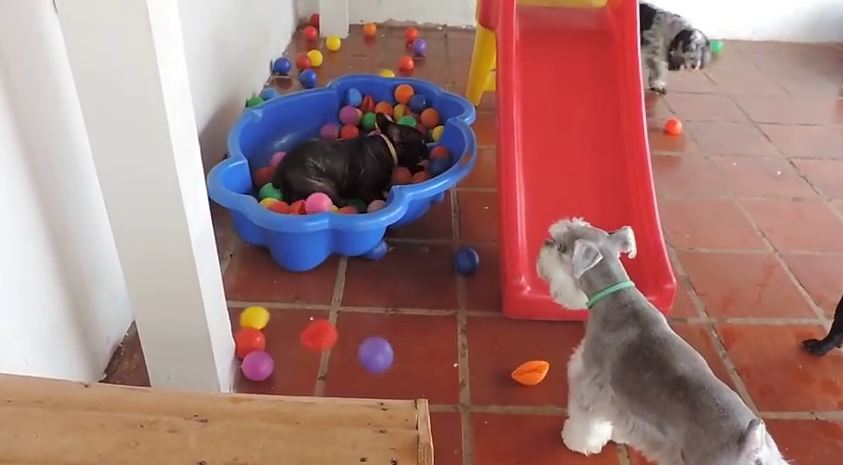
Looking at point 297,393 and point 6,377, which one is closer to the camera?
point 6,377

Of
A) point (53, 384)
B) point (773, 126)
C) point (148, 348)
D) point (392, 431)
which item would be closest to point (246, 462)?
point (392, 431)

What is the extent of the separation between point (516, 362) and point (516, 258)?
28 centimetres

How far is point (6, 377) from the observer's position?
3.64 ft

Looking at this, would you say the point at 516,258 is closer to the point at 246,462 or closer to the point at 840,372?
the point at 840,372

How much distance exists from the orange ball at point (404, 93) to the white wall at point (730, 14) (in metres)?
1.58

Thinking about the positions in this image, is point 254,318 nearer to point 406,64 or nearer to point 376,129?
point 376,129

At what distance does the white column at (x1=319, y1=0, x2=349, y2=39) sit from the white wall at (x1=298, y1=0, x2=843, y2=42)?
0.90 feet

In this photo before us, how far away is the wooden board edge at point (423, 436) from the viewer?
102 centimetres

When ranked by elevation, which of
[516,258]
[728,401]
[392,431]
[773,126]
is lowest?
[773,126]

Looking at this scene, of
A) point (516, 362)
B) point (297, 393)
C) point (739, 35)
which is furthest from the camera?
point (739, 35)

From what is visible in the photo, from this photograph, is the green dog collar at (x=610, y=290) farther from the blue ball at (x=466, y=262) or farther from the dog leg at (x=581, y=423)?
the blue ball at (x=466, y=262)

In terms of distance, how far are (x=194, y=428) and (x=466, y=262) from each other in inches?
52.4


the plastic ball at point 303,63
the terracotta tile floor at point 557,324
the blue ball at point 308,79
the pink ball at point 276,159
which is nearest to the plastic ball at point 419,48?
the plastic ball at point 303,63

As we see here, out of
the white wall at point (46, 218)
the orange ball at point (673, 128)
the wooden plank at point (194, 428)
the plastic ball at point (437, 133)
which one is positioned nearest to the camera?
the wooden plank at point (194, 428)
